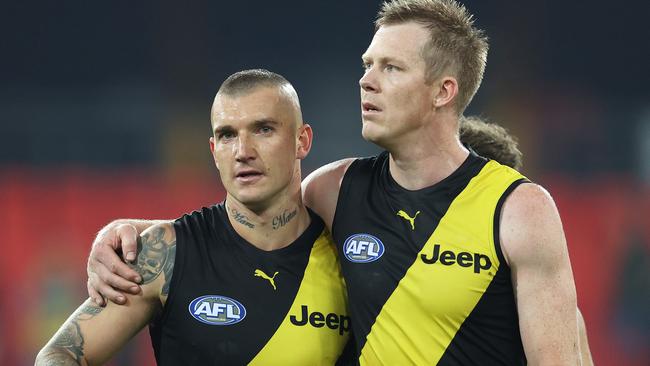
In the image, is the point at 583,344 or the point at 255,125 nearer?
the point at 255,125

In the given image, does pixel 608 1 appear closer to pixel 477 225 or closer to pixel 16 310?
pixel 16 310

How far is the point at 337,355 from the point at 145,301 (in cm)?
81

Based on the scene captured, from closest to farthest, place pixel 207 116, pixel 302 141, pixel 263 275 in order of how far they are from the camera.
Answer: pixel 263 275, pixel 302 141, pixel 207 116

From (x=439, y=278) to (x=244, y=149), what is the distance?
0.92 metres

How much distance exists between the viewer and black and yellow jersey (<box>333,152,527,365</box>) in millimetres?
3938

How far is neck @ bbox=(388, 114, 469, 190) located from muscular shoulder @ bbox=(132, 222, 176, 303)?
985 millimetres

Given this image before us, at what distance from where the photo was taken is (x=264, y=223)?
4.21 m

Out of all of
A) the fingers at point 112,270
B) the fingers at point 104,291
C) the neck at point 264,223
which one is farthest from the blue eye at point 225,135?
the fingers at point 104,291

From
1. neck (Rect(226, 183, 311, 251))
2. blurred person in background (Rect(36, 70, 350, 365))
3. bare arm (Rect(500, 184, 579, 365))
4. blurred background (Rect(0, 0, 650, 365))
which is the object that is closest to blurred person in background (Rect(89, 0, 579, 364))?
bare arm (Rect(500, 184, 579, 365))

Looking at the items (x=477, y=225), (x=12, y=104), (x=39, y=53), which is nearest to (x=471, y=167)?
(x=477, y=225)

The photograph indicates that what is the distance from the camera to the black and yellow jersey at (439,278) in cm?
394

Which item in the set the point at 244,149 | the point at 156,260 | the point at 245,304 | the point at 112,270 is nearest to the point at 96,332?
the point at 112,270

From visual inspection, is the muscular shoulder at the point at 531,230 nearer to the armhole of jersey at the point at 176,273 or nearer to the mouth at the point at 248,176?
the mouth at the point at 248,176

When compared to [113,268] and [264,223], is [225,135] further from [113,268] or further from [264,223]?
[113,268]
